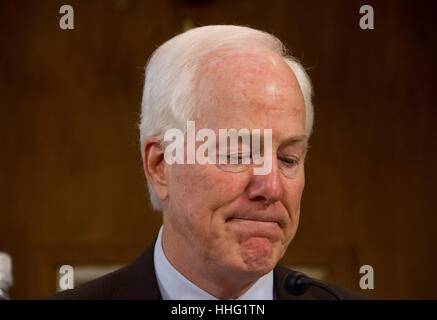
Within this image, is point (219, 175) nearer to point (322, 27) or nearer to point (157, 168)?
point (157, 168)

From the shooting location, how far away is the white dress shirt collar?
176cm

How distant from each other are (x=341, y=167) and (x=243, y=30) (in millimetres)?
2265

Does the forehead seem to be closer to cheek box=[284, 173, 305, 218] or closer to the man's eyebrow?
the man's eyebrow

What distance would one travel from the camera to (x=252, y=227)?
162cm

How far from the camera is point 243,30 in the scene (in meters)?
1.78

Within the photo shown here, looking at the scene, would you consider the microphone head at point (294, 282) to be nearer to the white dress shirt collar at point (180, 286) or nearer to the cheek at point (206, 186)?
the white dress shirt collar at point (180, 286)

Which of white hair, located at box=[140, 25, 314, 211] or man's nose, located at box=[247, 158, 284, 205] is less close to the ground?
white hair, located at box=[140, 25, 314, 211]

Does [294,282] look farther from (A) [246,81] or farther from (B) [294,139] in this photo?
(A) [246,81]

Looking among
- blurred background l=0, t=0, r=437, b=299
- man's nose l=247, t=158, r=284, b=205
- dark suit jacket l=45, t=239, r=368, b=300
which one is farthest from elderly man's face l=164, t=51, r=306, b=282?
blurred background l=0, t=0, r=437, b=299

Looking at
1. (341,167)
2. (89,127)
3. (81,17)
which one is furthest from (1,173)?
(341,167)

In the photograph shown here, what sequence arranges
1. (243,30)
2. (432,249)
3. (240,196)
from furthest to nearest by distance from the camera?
(432,249) < (243,30) < (240,196)

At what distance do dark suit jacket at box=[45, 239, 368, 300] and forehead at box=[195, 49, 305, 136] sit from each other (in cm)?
44

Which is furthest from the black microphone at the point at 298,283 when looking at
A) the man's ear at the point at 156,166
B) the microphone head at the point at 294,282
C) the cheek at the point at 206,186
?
the man's ear at the point at 156,166

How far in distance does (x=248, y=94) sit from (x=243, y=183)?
0.67ft
